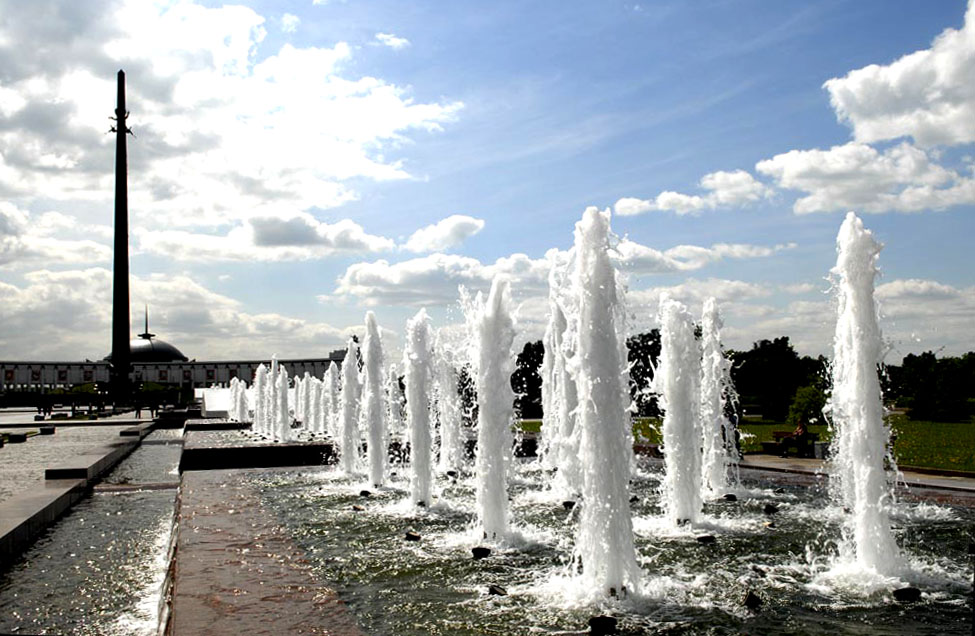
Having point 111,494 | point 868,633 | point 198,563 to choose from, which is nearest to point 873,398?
point 868,633

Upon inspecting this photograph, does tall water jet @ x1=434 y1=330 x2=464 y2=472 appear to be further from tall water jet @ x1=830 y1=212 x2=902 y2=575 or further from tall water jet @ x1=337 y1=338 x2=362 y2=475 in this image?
tall water jet @ x1=830 y1=212 x2=902 y2=575

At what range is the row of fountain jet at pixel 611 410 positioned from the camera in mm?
6391

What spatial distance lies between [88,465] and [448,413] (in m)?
7.73

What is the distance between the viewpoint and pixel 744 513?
10.2 meters

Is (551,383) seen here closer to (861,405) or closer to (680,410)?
(680,410)

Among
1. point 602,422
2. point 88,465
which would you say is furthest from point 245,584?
point 88,465

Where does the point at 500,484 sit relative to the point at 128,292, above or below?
below

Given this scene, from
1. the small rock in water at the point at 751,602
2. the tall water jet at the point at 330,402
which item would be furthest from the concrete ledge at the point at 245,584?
the tall water jet at the point at 330,402

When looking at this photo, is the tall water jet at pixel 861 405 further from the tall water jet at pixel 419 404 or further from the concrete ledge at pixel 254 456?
the concrete ledge at pixel 254 456

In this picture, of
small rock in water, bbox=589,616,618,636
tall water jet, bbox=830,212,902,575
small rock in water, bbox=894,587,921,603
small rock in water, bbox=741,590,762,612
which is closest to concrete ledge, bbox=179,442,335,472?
tall water jet, bbox=830,212,902,575

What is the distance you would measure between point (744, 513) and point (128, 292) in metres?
65.0

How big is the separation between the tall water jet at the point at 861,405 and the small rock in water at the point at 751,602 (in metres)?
1.68

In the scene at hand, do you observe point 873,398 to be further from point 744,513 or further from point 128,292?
point 128,292

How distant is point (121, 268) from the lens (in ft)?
212
